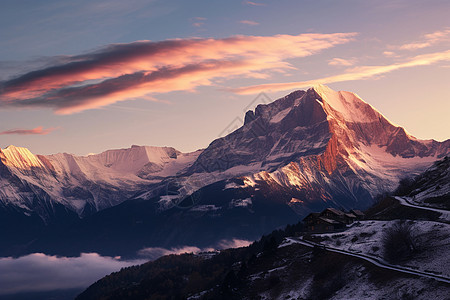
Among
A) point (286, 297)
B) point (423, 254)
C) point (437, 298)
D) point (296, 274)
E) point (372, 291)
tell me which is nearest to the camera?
point (437, 298)

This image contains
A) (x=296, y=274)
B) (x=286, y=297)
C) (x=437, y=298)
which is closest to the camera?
(x=437, y=298)

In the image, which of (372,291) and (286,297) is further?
(286,297)

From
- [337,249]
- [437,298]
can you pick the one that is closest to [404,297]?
[437,298]

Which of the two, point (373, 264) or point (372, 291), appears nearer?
point (372, 291)

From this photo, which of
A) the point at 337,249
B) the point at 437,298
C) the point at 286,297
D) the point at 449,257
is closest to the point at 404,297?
the point at 437,298

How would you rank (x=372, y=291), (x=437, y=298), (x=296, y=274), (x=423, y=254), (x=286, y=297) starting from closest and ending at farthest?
(x=437, y=298), (x=372, y=291), (x=423, y=254), (x=286, y=297), (x=296, y=274)

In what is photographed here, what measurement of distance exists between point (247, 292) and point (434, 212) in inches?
2403

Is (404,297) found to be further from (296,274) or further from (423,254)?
(296,274)

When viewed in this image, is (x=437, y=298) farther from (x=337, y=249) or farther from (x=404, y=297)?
(x=337, y=249)

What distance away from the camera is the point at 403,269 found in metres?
154

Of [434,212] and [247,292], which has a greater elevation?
[434,212]

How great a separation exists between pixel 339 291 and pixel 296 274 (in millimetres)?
29500

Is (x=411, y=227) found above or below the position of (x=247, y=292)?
above

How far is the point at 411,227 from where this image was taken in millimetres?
182500
